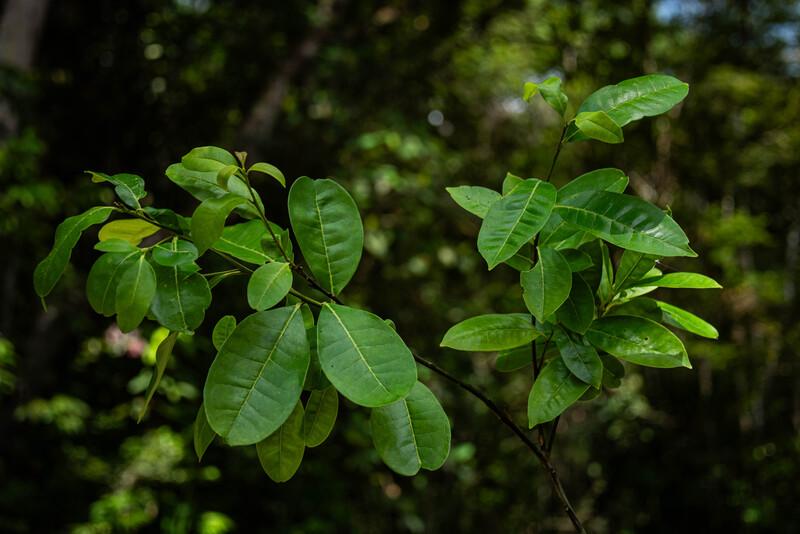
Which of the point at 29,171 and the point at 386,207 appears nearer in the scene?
the point at 29,171

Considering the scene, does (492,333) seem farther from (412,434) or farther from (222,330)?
(222,330)

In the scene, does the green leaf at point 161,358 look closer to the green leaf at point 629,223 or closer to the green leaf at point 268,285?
the green leaf at point 268,285

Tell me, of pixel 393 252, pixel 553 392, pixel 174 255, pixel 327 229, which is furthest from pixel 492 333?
pixel 393 252

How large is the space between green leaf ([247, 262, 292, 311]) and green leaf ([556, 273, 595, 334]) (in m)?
0.24

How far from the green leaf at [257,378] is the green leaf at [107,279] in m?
0.12

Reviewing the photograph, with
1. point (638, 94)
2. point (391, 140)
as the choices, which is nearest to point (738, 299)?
point (391, 140)

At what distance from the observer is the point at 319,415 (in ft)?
2.02

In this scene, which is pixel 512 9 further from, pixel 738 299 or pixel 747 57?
pixel 738 299

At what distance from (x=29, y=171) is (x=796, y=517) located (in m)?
3.05

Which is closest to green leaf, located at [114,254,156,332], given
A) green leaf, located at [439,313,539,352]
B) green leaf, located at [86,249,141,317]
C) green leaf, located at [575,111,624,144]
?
green leaf, located at [86,249,141,317]

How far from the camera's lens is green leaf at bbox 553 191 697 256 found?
54 centimetres

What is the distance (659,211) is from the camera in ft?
1.82

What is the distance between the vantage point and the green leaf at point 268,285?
20.8 inches

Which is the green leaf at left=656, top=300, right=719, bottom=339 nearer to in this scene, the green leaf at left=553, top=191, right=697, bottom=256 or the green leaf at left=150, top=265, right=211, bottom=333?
the green leaf at left=553, top=191, right=697, bottom=256
